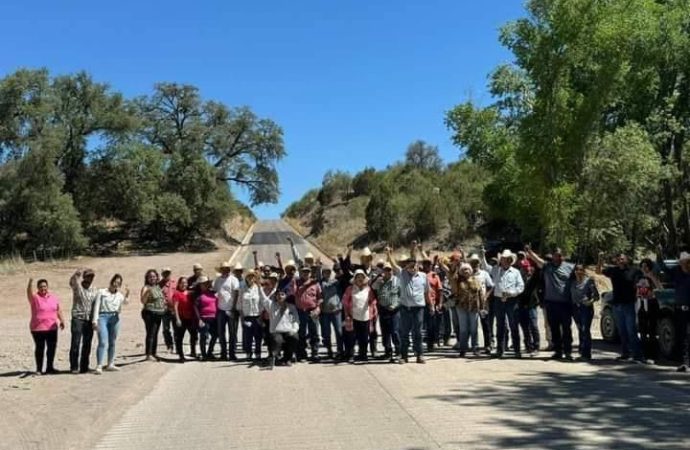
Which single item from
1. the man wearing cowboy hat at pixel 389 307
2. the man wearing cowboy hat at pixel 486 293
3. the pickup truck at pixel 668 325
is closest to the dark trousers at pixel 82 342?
the man wearing cowboy hat at pixel 389 307

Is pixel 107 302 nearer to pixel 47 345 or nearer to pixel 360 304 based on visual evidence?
pixel 47 345

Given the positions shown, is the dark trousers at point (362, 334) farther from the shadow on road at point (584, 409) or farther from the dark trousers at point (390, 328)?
the shadow on road at point (584, 409)

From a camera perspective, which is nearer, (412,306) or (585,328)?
(412,306)

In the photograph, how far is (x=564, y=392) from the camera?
984 cm

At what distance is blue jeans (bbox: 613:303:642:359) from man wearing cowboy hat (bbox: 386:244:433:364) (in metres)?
3.39

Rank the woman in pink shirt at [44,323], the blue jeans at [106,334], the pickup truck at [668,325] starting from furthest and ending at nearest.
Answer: the blue jeans at [106,334]
the woman in pink shirt at [44,323]
the pickup truck at [668,325]

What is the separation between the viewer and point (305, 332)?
1382 cm

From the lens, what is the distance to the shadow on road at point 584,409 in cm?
724

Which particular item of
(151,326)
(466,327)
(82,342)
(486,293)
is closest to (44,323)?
(82,342)

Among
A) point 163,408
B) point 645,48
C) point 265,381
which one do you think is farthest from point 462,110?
point 163,408

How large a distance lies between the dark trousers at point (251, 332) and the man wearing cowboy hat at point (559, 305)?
5296 millimetres

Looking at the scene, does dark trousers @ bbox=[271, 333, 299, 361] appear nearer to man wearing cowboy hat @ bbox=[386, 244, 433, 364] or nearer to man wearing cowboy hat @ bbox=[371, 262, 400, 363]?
man wearing cowboy hat @ bbox=[371, 262, 400, 363]

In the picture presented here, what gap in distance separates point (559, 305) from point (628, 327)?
1.20 meters

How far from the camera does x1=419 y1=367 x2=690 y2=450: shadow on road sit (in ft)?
23.8
